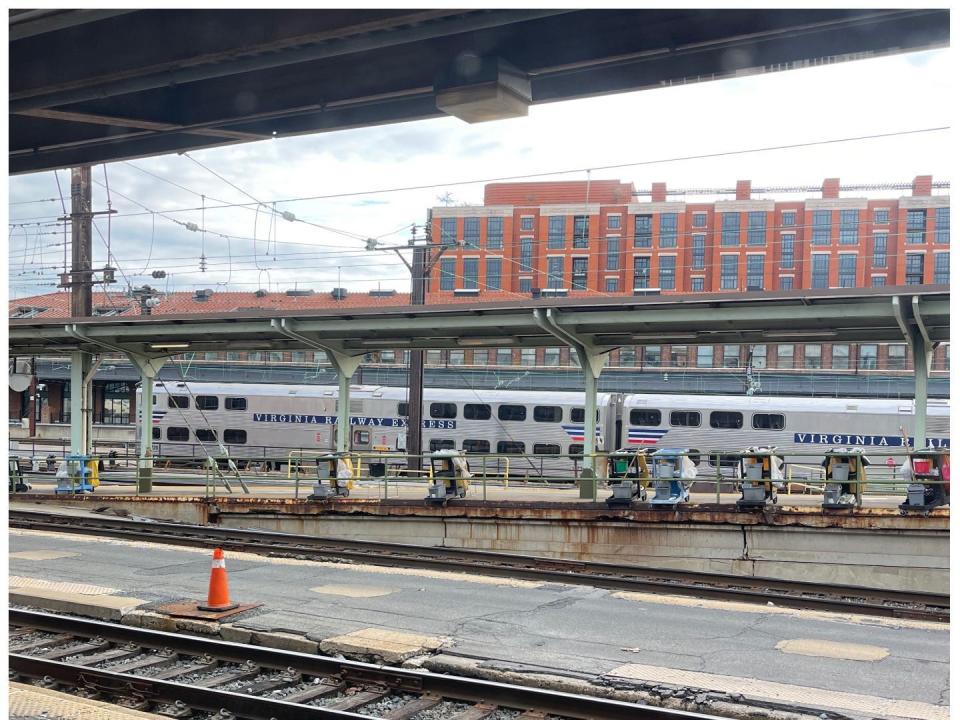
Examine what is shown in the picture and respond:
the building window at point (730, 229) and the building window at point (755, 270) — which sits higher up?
the building window at point (730, 229)

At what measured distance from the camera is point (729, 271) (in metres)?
72.9

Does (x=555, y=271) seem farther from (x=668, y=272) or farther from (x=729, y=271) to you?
(x=729, y=271)

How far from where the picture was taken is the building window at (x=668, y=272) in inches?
2904

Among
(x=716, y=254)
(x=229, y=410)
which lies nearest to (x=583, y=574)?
(x=229, y=410)

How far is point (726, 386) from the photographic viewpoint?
38750 millimetres

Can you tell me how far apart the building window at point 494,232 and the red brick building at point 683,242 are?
3.6 inches

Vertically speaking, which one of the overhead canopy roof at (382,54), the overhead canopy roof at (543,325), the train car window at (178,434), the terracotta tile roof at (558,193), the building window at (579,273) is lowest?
the train car window at (178,434)

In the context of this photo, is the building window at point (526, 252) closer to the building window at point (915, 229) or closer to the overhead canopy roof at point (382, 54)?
the building window at point (915, 229)

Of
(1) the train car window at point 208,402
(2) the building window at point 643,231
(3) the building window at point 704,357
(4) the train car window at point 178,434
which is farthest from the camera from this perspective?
(2) the building window at point 643,231

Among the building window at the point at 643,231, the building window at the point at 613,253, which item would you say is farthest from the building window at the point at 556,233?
the building window at the point at 643,231

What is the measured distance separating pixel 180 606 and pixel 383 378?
34.4 m

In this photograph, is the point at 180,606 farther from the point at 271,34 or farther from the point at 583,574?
the point at 271,34

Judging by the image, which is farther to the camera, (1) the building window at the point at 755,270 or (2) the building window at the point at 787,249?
(1) the building window at the point at 755,270

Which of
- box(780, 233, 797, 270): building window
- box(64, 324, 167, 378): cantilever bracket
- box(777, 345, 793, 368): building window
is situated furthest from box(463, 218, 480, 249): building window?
box(64, 324, 167, 378): cantilever bracket
